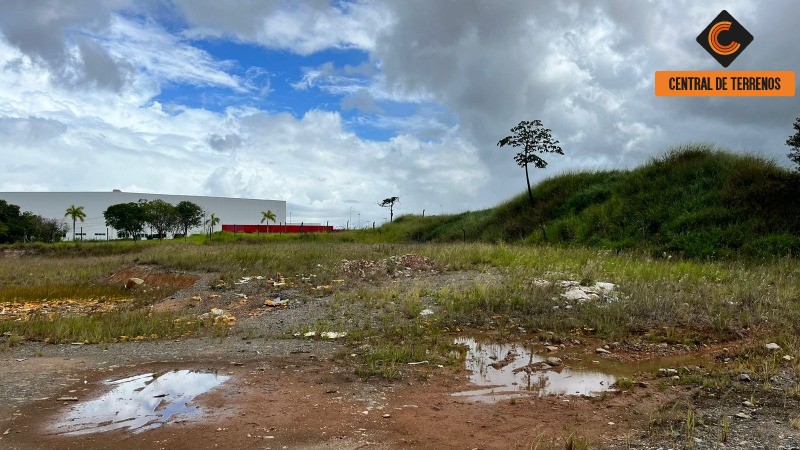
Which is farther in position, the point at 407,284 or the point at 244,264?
the point at 244,264

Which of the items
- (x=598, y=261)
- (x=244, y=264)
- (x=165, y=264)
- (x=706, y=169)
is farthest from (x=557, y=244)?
(x=165, y=264)

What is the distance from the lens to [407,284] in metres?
14.0

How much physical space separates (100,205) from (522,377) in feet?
271

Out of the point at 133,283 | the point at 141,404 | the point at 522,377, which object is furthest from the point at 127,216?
the point at 522,377

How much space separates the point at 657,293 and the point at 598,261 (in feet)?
13.9

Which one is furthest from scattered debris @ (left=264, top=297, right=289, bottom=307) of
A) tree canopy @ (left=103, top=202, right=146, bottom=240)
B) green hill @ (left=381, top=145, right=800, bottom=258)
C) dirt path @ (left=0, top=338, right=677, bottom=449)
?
tree canopy @ (left=103, top=202, right=146, bottom=240)

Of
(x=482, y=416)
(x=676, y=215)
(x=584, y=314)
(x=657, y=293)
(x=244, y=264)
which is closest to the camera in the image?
(x=482, y=416)

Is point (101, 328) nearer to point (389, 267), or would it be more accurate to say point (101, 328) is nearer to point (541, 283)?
point (389, 267)

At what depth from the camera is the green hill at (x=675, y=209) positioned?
1877 cm

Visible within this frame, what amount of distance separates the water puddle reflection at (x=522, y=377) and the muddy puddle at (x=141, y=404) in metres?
3.22

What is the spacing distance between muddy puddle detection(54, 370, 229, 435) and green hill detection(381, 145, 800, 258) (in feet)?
55.1

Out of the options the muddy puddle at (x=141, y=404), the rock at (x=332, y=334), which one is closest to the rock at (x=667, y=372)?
the rock at (x=332, y=334)

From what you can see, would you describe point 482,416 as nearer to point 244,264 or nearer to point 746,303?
point 746,303

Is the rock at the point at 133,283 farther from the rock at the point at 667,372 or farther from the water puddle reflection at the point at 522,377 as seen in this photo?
the rock at the point at 667,372
